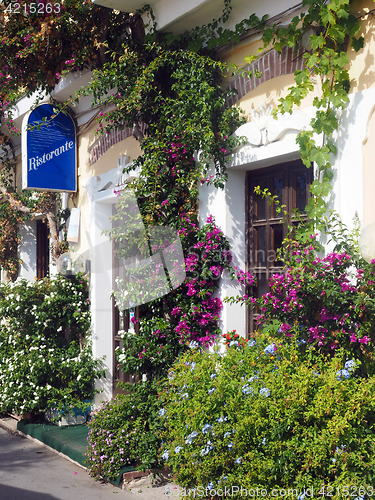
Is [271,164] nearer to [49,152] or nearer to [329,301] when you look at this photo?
[329,301]

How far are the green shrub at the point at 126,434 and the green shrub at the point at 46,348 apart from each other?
4.46ft

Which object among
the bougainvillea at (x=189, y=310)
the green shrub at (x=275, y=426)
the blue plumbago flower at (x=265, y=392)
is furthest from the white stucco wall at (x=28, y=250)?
the blue plumbago flower at (x=265, y=392)

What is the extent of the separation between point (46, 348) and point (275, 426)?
4.32 m

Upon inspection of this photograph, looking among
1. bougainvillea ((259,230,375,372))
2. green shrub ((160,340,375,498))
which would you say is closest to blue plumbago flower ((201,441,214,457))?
green shrub ((160,340,375,498))

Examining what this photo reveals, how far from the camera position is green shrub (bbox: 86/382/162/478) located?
4332 millimetres

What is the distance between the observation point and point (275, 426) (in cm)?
277

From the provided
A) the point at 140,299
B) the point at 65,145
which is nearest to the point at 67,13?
the point at 65,145

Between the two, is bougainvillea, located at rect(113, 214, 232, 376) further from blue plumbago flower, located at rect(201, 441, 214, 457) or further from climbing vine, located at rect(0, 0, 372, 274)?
blue plumbago flower, located at rect(201, 441, 214, 457)

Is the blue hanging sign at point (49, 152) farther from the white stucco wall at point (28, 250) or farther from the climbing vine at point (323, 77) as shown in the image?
the climbing vine at point (323, 77)

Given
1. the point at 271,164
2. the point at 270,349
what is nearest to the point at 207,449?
the point at 270,349

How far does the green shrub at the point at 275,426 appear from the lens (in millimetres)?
2656

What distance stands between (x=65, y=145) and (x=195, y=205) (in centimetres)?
267

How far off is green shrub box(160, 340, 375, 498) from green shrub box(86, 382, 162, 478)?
104 centimetres

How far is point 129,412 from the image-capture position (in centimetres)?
457
